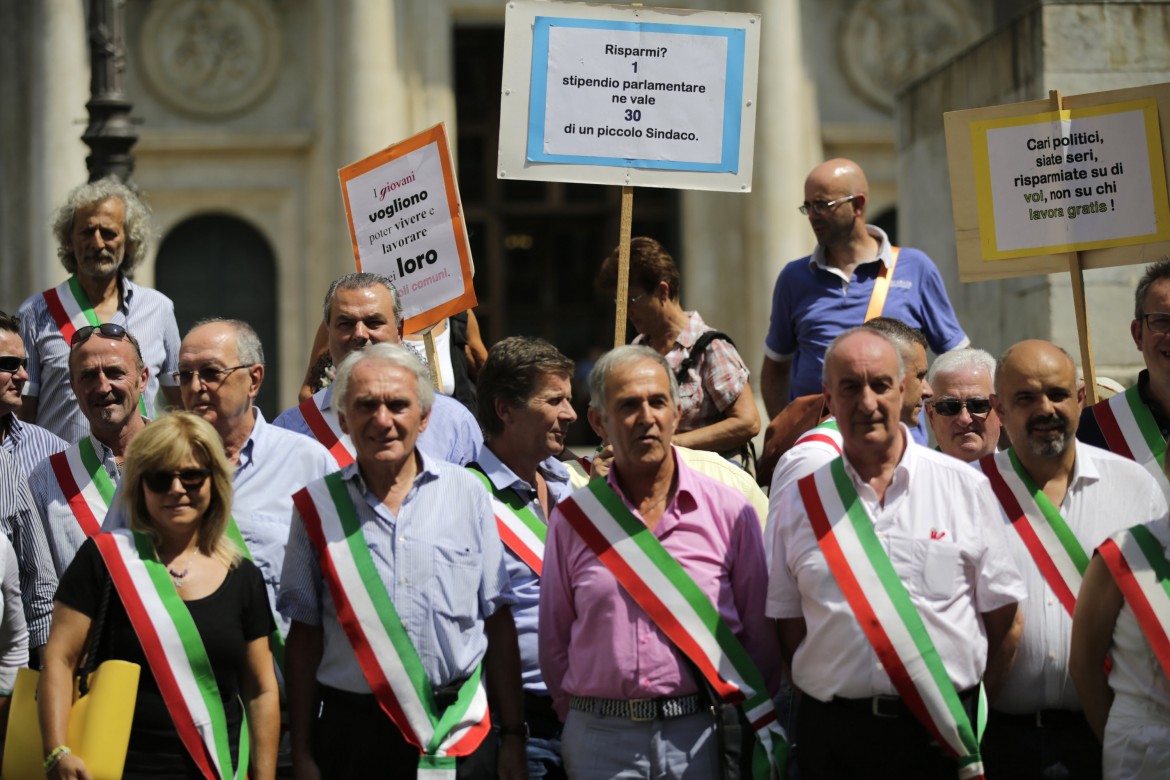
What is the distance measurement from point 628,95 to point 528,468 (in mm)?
1869

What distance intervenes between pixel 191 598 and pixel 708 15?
127 inches

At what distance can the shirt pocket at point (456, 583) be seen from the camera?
4.77 metres

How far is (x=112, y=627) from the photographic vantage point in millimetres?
4660

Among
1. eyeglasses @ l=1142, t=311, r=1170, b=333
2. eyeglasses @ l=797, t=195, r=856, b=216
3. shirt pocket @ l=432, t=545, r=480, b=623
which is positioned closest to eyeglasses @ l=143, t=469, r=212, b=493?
shirt pocket @ l=432, t=545, r=480, b=623

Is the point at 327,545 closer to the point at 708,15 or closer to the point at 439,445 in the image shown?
the point at 439,445

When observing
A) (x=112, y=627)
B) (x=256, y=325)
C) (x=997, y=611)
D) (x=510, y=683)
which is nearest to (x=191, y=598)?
(x=112, y=627)

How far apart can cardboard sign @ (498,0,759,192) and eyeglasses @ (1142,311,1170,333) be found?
1.62 meters

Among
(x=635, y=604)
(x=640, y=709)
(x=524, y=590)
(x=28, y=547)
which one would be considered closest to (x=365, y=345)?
(x=524, y=590)

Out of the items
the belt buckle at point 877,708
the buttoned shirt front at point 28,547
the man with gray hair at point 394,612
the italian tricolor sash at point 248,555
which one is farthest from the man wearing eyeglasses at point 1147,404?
the buttoned shirt front at point 28,547

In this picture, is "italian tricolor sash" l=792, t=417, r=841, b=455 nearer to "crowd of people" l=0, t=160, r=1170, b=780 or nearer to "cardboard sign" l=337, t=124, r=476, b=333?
"crowd of people" l=0, t=160, r=1170, b=780

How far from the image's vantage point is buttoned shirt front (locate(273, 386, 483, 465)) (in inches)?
234

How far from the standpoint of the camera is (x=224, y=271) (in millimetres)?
20953

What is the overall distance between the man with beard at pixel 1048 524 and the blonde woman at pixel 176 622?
207 cm

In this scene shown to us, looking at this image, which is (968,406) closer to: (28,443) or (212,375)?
(212,375)
